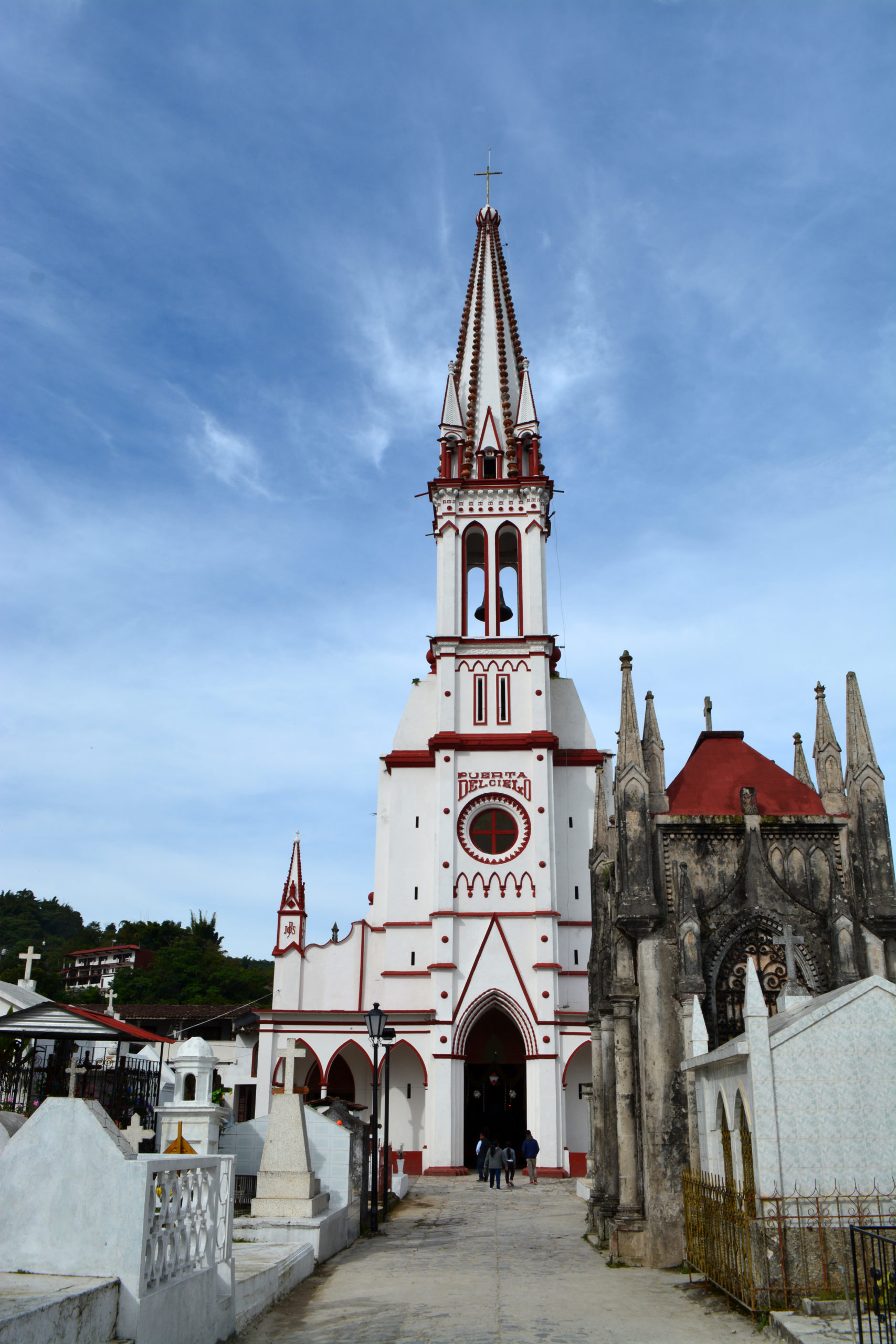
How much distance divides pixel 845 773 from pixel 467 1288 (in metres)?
8.68

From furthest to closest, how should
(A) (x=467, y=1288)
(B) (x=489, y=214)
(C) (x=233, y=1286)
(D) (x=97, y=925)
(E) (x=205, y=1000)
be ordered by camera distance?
(D) (x=97, y=925)
(E) (x=205, y=1000)
(B) (x=489, y=214)
(A) (x=467, y=1288)
(C) (x=233, y=1286)

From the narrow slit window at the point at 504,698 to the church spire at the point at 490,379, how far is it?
7.11 m

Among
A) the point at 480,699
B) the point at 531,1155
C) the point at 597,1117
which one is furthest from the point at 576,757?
the point at 597,1117

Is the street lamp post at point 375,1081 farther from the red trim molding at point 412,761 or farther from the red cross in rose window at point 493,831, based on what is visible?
the red trim molding at point 412,761

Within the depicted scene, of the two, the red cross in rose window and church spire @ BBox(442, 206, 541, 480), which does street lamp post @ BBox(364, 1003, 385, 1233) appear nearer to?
the red cross in rose window

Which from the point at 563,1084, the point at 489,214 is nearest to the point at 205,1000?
the point at 563,1084

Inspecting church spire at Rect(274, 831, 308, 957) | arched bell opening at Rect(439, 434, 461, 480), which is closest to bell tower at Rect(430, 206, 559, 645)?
arched bell opening at Rect(439, 434, 461, 480)

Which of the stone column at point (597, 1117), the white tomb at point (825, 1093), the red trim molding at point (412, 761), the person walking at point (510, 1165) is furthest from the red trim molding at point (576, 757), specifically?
the white tomb at point (825, 1093)

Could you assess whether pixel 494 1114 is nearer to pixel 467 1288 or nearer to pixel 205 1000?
pixel 467 1288

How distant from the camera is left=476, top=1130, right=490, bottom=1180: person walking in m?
27.2

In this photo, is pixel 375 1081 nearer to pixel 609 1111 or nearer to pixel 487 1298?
pixel 609 1111

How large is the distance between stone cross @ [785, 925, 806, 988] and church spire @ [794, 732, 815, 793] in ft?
14.9

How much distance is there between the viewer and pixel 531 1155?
26.5 m

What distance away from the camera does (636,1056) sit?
1501 cm
